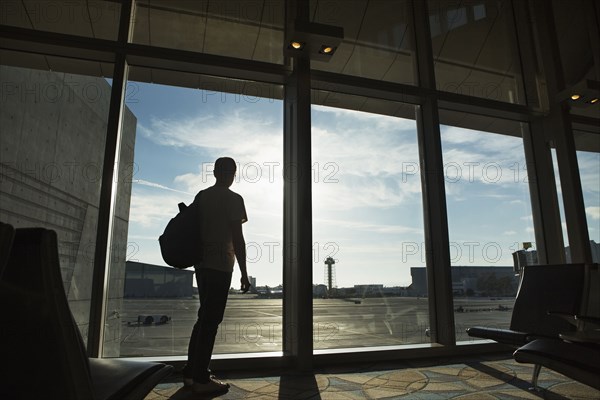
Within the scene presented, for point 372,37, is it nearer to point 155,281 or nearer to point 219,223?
point 219,223

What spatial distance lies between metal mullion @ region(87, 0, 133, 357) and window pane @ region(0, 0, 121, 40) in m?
0.16

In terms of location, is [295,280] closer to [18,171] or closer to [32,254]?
[18,171]

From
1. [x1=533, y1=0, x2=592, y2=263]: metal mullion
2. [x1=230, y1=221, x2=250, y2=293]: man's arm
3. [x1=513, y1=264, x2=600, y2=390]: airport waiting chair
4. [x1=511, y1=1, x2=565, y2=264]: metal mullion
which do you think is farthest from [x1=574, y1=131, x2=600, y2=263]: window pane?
[x1=230, y1=221, x2=250, y2=293]: man's arm

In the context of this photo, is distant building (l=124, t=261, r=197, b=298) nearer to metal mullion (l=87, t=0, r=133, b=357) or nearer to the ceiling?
metal mullion (l=87, t=0, r=133, b=357)

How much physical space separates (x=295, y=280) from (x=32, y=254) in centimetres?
247

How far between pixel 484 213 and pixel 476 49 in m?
1.85

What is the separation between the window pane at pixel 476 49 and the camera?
425 centimetres

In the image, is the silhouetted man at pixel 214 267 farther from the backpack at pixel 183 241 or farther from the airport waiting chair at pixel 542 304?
the airport waiting chair at pixel 542 304

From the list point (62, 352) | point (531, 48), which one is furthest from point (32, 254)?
point (531, 48)

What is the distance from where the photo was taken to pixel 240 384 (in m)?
2.61

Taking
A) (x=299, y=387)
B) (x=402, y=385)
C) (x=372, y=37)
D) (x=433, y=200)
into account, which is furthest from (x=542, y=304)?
(x=372, y=37)

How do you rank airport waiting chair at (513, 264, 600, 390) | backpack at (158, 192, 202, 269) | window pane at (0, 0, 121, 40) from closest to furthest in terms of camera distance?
airport waiting chair at (513, 264, 600, 390)
backpack at (158, 192, 202, 269)
window pane at (0, 0, 121, 40)

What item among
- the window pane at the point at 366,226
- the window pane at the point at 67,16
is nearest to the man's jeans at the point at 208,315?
the window pane at the point at 366,226

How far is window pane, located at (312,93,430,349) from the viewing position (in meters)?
3.45
